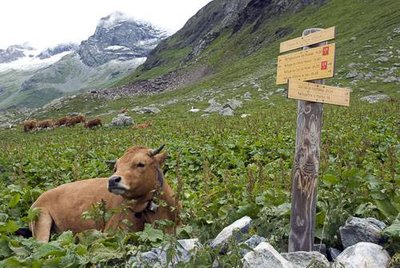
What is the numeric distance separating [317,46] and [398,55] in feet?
165

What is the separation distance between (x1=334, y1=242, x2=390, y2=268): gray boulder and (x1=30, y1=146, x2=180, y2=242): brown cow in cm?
281

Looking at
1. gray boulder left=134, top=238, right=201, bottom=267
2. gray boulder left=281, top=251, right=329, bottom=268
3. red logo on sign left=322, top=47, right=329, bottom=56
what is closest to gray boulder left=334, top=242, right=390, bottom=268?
gray boulder left=281, top=251, right=329, bottom=268

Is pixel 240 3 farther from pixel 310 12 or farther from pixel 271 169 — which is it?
pixel 271 169

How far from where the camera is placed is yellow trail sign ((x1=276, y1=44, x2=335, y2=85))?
18.4 feet

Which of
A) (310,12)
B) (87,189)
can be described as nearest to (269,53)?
(310,12)

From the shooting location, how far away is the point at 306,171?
19.8 ft

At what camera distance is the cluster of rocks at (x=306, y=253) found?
481 cm

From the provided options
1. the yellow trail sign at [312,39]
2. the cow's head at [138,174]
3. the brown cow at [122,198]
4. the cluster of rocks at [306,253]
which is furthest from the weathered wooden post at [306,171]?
the cow's head at [138,174]

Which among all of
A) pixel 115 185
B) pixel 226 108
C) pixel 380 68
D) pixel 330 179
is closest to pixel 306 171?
pixel 330 179

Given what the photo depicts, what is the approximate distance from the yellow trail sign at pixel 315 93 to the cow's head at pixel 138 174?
2.91 meters

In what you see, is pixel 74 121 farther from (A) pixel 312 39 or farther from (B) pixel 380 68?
(A) pixel 312 39

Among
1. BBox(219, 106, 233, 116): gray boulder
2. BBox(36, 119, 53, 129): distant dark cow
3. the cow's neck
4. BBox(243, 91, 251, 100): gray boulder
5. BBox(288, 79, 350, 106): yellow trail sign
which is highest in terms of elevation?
BBox(288, 79, 350, 106): yellow trail sign

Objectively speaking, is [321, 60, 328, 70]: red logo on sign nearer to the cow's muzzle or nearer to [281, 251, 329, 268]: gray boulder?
[281, 251, 329, 268]: gray boulder

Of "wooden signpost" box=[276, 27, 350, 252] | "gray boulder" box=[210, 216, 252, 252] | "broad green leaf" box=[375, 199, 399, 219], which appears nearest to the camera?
"gray boulder" box=[210, 216, 252, 252]
